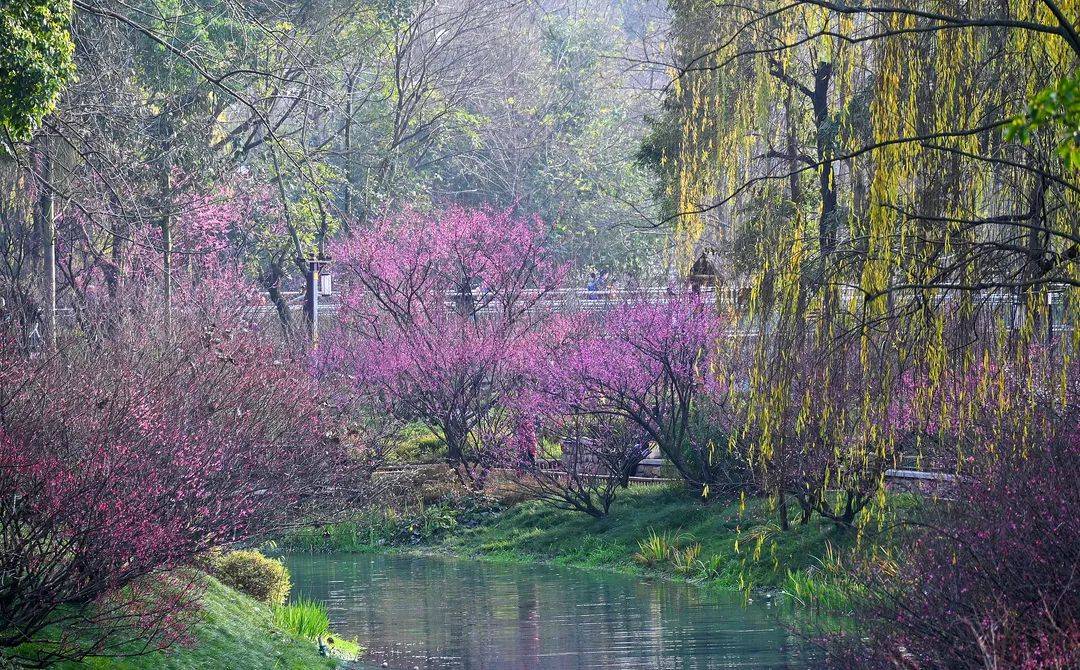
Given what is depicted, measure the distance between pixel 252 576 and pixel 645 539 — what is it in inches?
344

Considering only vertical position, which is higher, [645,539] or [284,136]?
[284,136]

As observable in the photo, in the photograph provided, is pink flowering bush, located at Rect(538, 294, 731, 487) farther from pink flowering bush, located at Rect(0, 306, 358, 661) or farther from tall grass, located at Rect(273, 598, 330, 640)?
tall grass, located at Rect(273, 598, 330, 640)

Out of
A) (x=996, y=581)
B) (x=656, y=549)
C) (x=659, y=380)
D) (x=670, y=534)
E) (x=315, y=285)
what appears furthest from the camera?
(x=315, y=285)

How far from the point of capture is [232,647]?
1296cm

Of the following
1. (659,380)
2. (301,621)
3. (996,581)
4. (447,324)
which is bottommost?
(301,621)

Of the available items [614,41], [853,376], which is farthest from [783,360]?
[614,41]

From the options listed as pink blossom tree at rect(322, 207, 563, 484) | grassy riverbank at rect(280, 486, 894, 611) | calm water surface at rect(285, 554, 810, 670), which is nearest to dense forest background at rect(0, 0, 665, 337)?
pink blossom tree at rect(322, 207, 563, 484)

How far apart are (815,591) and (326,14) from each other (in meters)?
20.8

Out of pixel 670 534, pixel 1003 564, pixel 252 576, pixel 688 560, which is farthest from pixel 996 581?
pixel 670 534

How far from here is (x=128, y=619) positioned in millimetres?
11430

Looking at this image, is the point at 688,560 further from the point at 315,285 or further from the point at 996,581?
the point at 315,285

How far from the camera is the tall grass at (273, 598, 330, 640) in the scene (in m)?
15.1

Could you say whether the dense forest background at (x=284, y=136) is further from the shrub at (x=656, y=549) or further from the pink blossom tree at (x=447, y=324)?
the shrub at (x=656, y=549)

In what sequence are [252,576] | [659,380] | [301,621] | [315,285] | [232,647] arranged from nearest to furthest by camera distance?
[232,647]
[301,621]
[252,576]
[659,380]
[315,285]
